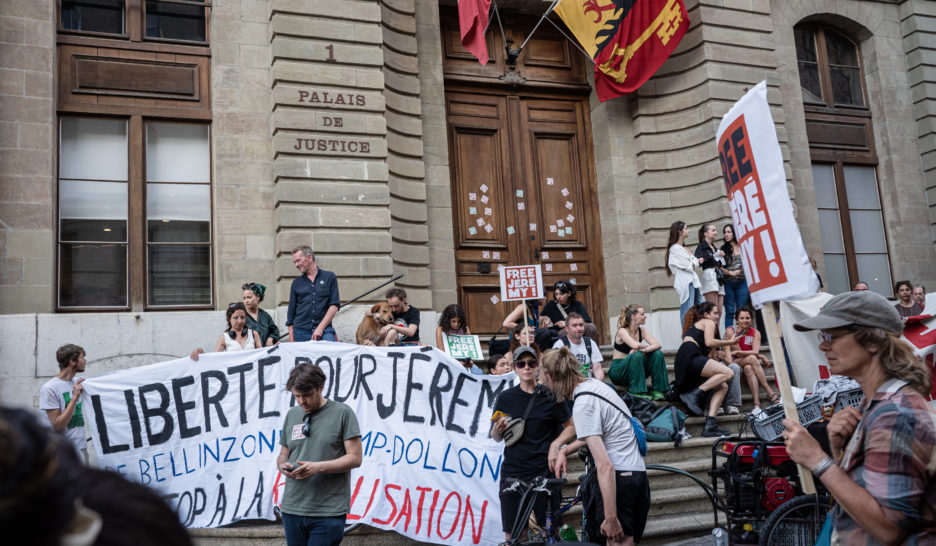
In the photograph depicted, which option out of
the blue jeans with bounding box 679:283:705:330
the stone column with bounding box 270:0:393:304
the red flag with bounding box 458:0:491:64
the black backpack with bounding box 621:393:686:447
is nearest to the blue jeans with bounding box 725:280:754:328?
the blue jeans with bounding box 679:283:705:330

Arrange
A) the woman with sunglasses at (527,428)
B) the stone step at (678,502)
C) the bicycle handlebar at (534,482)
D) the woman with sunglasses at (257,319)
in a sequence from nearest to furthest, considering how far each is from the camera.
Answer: the bicycle handlebar at (534,482)
the woman with sunglasses at (527,428)
the stone step at (678,502)
the woman with sunglasses at (257,319)

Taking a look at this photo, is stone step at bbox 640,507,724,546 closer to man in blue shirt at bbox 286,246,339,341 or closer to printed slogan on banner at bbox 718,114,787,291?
printed slogan on banner at bbox 718,114,787,291

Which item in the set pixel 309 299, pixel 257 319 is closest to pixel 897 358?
pixel 309 299

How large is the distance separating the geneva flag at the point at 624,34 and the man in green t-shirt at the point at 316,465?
11278 millimetres

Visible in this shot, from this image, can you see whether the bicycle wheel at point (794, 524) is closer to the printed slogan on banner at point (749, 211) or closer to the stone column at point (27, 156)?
the printed slogan on banner at point (749, 211)

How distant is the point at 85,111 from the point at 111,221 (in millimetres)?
1742

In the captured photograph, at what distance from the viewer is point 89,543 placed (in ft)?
2.95

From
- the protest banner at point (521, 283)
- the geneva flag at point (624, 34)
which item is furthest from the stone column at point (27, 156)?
the geneva flag at point (624, 34)

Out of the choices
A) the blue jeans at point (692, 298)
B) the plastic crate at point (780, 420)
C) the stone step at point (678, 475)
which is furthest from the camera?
the blue jeans at point (692, 298)

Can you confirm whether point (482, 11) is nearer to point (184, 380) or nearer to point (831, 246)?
point (184, 380)

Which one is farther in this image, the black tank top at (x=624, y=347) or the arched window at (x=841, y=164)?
the arched window at (x=841, y=164)

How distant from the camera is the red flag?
12.9m

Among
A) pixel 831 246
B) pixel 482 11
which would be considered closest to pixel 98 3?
pixel 482 11

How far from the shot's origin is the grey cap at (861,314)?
2.91 meters
